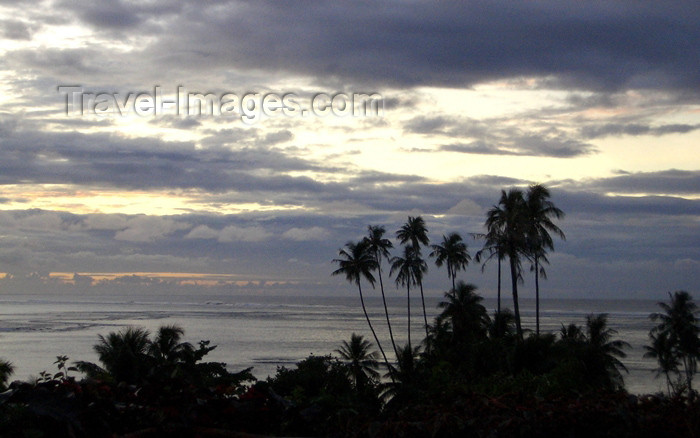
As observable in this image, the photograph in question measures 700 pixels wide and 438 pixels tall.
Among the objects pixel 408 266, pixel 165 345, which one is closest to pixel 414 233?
pixel 408 266

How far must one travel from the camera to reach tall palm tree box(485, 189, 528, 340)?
181ft

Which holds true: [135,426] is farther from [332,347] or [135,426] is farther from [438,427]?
[332,347]

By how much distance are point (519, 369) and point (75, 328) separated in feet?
350

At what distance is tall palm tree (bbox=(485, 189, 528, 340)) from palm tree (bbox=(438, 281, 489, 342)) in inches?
147

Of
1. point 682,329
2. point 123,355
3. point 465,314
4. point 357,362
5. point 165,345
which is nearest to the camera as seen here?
point 123,355

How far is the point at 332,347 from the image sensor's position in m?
103

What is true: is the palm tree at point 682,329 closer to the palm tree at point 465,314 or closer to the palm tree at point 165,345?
the palm tree at point 465,314

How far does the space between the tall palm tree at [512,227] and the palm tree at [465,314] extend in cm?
372

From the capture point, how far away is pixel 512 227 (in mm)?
55281

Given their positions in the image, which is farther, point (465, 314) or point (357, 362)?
point (465, 314)

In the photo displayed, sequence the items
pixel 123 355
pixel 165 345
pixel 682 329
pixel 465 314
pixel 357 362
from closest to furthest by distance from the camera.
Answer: pixel 123 355 → pixel 165 345 → pixel 357 362 → pixel 465 314 → pixel 682 329

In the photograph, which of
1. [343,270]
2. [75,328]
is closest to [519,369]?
[343,270]

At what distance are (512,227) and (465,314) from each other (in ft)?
29.0

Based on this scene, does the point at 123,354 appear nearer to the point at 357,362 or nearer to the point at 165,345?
the point at 165,345
